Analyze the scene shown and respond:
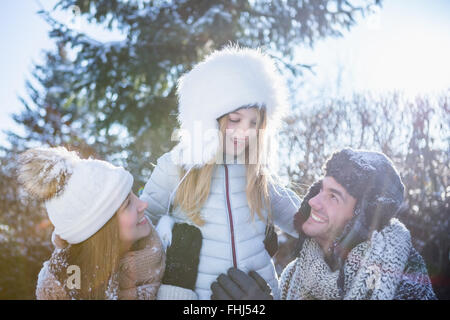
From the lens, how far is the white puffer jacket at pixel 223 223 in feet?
5.81

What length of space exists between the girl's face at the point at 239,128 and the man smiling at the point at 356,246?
21.0 inches

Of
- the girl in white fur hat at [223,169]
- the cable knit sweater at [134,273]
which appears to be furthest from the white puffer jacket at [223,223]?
the cable knit sweater at [134,273]

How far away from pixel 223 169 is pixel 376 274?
1006 millimetres

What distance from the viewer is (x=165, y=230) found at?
5.88 ft

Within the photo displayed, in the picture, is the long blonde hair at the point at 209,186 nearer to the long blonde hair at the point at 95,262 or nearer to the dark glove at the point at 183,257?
the dark glove at the point at 183,257

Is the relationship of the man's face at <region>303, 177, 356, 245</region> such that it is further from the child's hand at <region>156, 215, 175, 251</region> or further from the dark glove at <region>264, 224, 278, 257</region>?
the child's hand at <region>156, 215, 175, 251</region>

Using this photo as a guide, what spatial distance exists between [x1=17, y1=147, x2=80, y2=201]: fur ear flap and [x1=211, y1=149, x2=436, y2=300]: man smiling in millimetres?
965

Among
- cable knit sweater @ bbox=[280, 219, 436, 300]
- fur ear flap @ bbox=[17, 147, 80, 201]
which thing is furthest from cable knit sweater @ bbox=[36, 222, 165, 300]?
cable knit sweater @ bbox=[280, 219, 436, 300]

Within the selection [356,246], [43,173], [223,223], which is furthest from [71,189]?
[356,246]

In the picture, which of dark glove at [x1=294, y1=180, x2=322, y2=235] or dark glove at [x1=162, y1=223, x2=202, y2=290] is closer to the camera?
dark glove at [x1=162, y1=223, x2=202, y2=290]

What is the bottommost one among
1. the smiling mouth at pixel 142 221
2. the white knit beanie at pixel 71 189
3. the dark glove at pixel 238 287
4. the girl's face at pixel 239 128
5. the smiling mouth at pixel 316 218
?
the dark glove at pixel 238 287

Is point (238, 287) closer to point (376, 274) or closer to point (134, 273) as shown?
point (134, 273)

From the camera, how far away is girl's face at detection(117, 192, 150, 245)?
163cm

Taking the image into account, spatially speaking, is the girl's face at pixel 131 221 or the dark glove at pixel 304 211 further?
the dark glove at pixel 304 211
